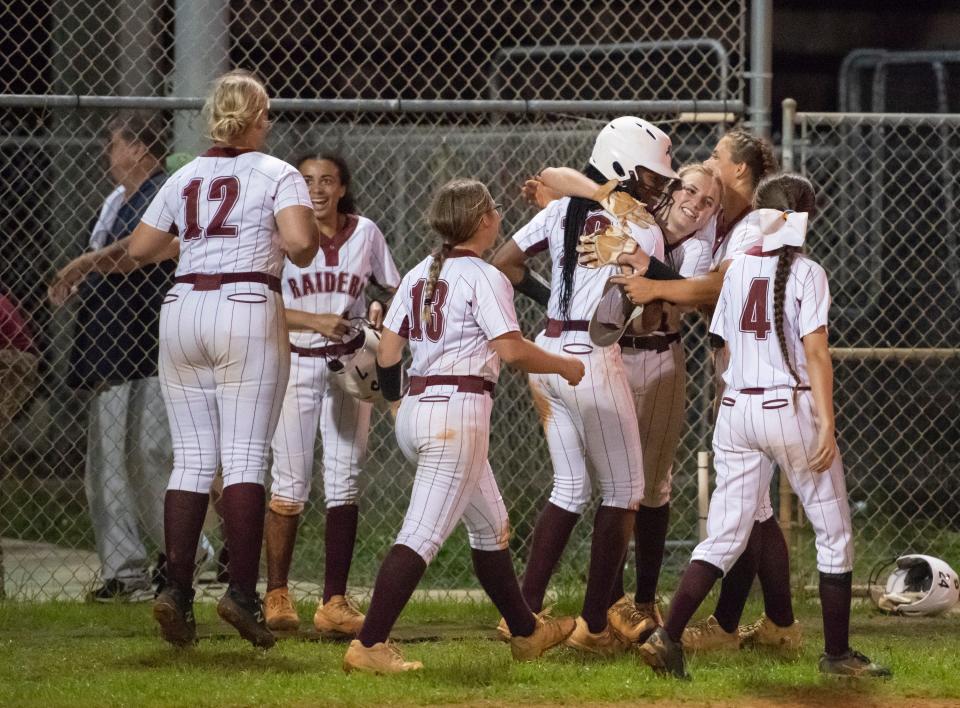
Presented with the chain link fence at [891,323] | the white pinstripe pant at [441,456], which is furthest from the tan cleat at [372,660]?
the chain link fence at [891,323]

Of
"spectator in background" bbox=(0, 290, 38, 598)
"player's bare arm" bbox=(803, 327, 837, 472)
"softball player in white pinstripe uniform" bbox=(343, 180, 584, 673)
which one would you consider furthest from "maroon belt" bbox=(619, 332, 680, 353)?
"spectator in background" bbox=(0, 290, 38, 598)

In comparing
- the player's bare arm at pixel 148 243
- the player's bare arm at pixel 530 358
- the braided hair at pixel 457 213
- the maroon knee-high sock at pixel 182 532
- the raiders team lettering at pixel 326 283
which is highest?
the braided hair at pixel 457 213

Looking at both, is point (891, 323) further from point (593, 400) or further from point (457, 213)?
point (457, 213)

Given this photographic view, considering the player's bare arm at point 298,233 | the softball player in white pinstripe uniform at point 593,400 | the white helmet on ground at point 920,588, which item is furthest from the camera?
the white helmet on ground at point 920,588

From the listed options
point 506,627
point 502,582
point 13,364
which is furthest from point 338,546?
point 13,364

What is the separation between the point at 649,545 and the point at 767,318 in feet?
4.25

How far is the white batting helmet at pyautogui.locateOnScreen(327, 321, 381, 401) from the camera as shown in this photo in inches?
234

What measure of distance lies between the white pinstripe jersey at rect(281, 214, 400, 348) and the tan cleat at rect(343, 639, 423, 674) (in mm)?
1472

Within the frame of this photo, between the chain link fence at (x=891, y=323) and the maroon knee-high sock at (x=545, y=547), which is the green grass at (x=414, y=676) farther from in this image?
the chain link fence at (x=891, y=323)

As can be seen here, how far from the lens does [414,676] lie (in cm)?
495

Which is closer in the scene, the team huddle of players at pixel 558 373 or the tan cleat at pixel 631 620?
the team huddle of players at pixel 558 373

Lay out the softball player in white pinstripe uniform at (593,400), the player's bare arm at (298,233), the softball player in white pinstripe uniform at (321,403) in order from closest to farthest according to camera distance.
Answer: the player's bare arm at (298,233) → the softball player in white pinstripe uniform at (593,400) → the softball player in white pinstripe uniform at (321,403)

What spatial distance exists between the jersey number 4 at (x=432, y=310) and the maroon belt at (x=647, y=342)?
2.93 ft

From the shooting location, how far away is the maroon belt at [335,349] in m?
6.02
